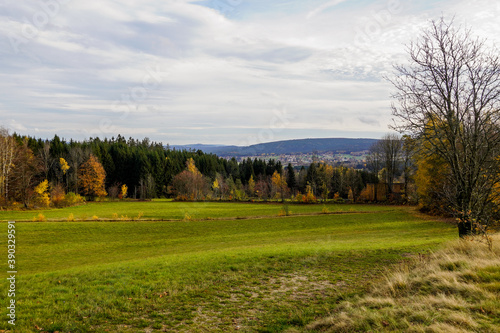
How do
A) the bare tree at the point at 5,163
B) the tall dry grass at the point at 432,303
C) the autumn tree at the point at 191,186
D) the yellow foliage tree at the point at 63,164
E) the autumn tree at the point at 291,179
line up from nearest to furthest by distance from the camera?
the tall dry grass at the point at 432,303 → the bare tree at the point at 5,163 → the yellow foliage tree at the point at 63,164 → the autumn tree at the point at 191,186 → the autumn tree at the point at 291,179

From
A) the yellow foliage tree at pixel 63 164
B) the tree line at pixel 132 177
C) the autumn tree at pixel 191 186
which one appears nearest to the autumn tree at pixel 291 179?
the tree line at pixel 132 177

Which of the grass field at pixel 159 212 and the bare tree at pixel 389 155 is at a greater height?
the bare tree at pixel 389 155

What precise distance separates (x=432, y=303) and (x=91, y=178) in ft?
287

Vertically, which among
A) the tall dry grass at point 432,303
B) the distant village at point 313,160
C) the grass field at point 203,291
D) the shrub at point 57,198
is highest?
the distant village at point 313,160

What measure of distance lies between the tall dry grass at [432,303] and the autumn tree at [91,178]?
84507 millimetres

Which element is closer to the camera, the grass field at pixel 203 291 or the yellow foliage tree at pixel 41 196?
the grass field at pixel 203 291

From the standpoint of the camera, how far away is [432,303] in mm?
6176

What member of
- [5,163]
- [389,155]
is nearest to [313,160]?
[389,155]

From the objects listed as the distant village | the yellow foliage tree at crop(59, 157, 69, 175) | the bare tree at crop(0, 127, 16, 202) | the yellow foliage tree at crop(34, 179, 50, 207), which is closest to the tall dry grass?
the bare tree at crop(0, 127, 16, 202)

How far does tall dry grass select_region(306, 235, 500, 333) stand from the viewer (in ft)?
17.3

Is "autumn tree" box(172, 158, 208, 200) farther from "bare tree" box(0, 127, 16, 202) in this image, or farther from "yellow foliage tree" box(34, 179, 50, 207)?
"bare tree" box(0, 127, 16, 202)

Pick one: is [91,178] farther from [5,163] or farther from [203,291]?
[203,291]

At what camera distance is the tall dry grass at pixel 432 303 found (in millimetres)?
5285

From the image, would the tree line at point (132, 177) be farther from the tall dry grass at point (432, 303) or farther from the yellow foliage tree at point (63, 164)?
the tall dry grass at point (432, 303)
